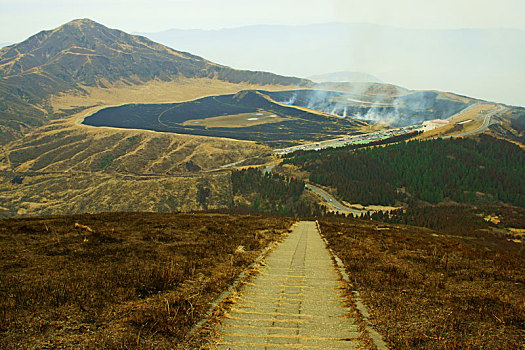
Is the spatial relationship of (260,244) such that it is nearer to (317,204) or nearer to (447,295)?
(447,295)

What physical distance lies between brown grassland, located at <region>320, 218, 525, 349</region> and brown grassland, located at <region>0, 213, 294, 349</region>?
177 inches

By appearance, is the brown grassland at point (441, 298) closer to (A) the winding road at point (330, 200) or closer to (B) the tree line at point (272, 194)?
(B) the tree line at point (272, 194)

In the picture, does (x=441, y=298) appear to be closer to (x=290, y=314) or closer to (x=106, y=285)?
(x=290, y=314)

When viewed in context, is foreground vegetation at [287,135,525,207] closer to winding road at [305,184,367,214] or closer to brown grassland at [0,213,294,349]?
winding road at [305,184,367,214]

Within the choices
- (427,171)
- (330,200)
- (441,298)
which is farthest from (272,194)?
(441,298)

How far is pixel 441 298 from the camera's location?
33.9 feet

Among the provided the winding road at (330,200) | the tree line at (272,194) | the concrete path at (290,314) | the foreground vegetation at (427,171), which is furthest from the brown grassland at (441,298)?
the foreground vegetation at (427,171)

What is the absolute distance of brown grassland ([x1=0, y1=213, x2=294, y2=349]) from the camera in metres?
7.02

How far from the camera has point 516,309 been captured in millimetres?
9133

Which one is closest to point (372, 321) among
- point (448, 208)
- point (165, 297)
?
point (165, 297)

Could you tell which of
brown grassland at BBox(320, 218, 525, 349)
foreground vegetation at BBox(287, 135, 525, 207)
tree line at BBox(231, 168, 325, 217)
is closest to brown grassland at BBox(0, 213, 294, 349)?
brown grassland at BBox(320, 218, 525, 349)

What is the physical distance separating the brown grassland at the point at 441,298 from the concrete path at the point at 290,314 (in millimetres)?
880

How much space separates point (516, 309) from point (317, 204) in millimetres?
76495

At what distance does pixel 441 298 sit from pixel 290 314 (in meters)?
4.76
